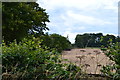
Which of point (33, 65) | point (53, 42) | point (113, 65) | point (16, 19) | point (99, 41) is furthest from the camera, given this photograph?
point (53, 42)

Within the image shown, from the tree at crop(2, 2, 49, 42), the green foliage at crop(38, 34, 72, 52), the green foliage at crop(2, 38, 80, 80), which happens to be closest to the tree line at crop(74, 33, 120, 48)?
the green foliage at crop(2, 38, 80, 80)

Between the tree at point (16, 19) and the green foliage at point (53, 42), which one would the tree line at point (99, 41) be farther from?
the tree at point (16, 19)

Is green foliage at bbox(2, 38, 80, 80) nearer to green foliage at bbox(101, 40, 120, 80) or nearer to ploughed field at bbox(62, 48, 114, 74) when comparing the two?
ploughed field at bbox(62, 48, 114, 74)

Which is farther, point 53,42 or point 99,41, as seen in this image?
point 53,42

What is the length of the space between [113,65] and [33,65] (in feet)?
3.16

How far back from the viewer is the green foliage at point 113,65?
2.01 meters

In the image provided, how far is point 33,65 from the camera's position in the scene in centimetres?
233

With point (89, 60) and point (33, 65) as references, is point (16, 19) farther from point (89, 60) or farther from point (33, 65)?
point (33, 65)

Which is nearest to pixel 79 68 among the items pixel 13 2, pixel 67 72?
pixel 67 72

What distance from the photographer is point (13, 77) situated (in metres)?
2.14

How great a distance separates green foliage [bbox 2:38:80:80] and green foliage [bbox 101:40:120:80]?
33 cm

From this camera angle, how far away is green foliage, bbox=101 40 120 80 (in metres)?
2.01

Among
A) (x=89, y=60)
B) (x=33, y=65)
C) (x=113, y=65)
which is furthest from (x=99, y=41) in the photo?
(x=33, y=65)

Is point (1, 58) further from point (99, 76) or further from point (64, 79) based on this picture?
point (99, 76)
